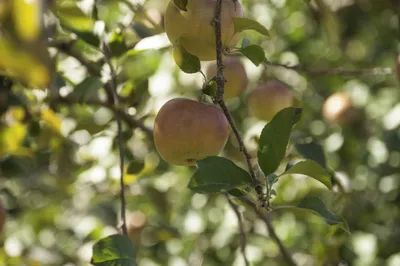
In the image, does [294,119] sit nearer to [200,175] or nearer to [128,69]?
[200,175]

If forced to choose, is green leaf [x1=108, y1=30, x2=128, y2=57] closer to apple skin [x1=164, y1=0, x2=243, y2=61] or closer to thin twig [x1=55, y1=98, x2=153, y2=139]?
thin twig [x1=55, y1=98, x2=153, y2=139]

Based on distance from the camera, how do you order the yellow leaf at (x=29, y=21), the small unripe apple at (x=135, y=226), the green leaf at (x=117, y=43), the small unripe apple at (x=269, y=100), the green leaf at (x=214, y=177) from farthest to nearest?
the small unripe apple at (x=135, y=226), the small unripe apple at (x=269, y=100), the green leaf at (x=117, y=43), the green leaf at (x=214, y=177), the yellow leaf at (x=29, y=21)

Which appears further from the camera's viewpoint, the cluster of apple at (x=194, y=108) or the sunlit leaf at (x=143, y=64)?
the sunlit leaf at (x=143, y=64)

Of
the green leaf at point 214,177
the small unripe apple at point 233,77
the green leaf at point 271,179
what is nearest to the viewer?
the green leaf at point 214,177

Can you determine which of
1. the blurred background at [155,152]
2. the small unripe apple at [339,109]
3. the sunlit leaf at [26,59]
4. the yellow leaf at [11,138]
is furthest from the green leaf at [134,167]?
the sunlit leaf at [26,59]

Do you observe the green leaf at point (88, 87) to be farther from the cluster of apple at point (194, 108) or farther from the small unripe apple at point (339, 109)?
the small unripe apple at point (339, 109)

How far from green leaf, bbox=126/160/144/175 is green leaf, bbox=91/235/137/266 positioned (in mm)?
489

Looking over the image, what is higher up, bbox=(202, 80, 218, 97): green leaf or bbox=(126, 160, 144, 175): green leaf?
bbox=(202, 80, 218, 97): green leaf

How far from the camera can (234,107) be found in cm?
243

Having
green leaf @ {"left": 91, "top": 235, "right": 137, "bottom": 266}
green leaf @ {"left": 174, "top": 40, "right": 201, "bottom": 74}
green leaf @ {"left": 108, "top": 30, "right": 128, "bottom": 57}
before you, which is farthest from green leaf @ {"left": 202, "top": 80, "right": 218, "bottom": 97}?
green leaf @ {"left": 108, "top": 30, "right": 128, "bottom": 57}

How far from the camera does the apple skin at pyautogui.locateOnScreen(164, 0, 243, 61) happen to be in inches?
37.9

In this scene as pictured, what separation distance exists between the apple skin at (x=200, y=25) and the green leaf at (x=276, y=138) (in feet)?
0.51

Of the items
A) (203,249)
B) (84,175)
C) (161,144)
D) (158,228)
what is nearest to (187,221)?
(203,249)

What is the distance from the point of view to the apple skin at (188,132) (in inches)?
40.2
